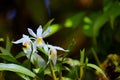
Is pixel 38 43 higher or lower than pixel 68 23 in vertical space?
lower

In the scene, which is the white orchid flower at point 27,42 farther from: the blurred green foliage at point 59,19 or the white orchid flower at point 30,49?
the blurred green foliage at point 59,19

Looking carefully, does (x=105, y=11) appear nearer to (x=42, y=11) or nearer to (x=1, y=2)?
(x=42, y=11)

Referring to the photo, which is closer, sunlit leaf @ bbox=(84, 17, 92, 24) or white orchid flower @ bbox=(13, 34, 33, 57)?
white orchid flower @ bbox=(13, 34, 33, 57)

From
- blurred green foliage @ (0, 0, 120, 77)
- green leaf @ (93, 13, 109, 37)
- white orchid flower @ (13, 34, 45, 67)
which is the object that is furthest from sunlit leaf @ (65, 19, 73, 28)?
white orchid flower @ (13, 34, 45, 67)

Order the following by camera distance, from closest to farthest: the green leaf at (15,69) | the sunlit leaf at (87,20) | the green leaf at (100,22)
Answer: the green leaf at (15,69), the green leaf at (100,22), the sunlit leaf at (87,20)

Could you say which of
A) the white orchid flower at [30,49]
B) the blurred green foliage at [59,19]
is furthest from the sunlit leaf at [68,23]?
the white orchid flower at [30,49]

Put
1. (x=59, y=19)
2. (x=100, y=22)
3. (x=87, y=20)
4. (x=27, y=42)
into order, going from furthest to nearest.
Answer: (x=59, y=19) < (x=87, y=20) < (x=100, y=22) < (x=27, y=42)

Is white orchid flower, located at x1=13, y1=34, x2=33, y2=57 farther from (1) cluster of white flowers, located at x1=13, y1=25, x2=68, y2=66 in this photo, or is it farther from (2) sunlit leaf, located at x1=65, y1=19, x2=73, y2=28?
(2) sunlit leaf, located at x1=65, y1=19, x2=73, y2=28

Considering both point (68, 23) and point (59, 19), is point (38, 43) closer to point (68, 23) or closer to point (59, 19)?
point (68, 23)

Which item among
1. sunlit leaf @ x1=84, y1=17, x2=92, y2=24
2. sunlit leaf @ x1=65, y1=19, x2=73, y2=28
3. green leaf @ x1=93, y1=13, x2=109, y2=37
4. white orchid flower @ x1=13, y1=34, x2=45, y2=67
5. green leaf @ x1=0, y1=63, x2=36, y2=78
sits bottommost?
green leaf @ x1=0, y1=63, x2=36, y2=78

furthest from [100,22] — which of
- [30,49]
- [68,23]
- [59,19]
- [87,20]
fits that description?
[30,49]

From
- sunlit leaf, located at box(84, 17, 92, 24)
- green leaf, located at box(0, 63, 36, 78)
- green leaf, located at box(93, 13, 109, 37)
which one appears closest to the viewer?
green leaf, located at box(0, 63, 36, 78)

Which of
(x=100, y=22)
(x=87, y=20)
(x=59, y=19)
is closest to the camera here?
(x=100, y=22)
